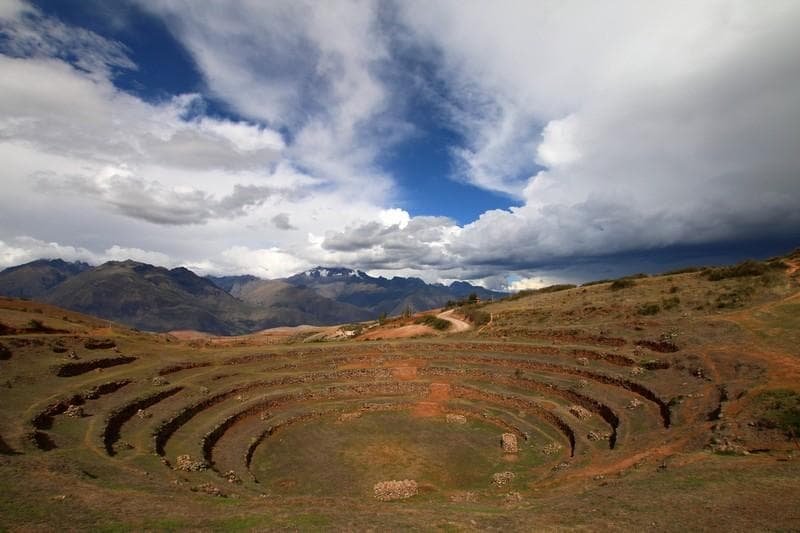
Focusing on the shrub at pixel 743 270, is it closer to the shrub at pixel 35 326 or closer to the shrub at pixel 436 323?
the shrub at pixel 436 323

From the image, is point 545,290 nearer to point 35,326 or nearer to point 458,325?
point 458,325

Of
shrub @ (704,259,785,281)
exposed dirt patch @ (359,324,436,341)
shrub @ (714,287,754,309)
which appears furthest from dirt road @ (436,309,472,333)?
shrub @ (704,259,785,281)

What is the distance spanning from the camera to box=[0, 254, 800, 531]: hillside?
1614 centimetres

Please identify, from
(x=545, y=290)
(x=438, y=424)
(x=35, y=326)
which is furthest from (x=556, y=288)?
(x=35, y=326)

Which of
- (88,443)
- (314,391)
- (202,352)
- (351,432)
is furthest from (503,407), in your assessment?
(202,352)

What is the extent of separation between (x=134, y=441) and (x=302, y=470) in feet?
40.8

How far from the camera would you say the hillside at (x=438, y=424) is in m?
16.1

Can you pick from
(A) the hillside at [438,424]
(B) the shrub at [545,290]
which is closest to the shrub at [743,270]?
(A) the hillside at [438,424]

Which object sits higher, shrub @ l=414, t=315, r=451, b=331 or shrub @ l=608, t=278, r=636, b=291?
shrub @ l=608, t=278, r=636, b=291

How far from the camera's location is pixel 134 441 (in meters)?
29.2

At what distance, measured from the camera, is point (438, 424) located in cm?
3766

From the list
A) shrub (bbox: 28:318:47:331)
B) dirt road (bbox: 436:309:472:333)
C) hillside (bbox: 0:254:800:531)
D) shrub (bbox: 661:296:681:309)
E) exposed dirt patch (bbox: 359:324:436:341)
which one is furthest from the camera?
dirt road (bbox: 436:309:472:333)

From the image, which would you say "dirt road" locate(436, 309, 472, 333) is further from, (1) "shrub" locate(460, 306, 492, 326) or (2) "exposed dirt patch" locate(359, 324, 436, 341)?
(2) "exposed dirt patch" locate(359, 324, 436, 341)

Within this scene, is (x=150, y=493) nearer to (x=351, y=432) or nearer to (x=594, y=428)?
(x=351, y=432)
